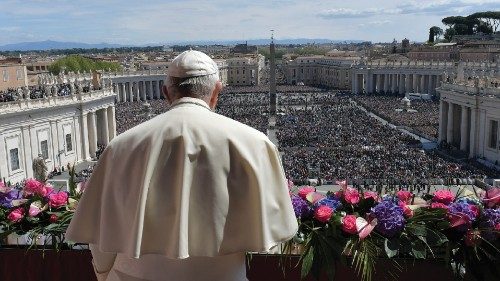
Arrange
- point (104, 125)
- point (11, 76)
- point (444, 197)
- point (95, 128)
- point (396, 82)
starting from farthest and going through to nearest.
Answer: point (396, 82) < point (11, 76) < point (104, 125) < point (95, 128) < point (444, 197)

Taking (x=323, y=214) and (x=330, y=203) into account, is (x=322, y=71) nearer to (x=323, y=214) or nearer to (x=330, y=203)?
(x=330, y=203)

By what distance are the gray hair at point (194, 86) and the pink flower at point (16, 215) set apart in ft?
10.1

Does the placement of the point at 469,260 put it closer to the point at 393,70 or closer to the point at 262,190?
the point at 262,190

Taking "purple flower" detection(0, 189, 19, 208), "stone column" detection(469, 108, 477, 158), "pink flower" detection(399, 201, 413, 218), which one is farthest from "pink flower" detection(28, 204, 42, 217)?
"stone column" detection(469, 108, 477, 158)

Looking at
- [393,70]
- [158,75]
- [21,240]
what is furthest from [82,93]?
[393,70]

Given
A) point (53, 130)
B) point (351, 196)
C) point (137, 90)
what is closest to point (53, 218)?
point (351, 196)

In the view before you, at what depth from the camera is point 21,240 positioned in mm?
5598

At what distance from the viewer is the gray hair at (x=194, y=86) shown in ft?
10.2

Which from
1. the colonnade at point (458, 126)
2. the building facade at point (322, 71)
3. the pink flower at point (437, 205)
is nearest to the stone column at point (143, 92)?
the building facade at point (322, 71)

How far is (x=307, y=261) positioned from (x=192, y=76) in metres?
2.08

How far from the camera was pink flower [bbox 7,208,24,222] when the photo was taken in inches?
214

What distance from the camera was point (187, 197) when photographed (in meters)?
2.76

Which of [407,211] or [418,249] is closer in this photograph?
[418,249]

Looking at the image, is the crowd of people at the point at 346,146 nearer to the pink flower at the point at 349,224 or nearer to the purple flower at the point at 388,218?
the purple flower at the point at 388,218
